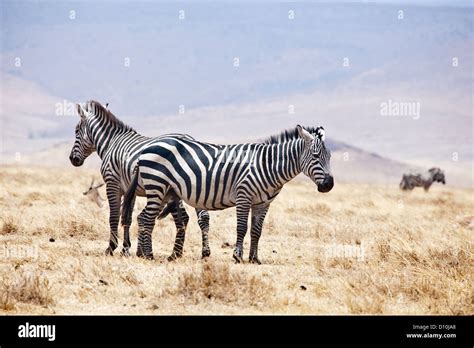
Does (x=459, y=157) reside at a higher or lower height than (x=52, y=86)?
lower

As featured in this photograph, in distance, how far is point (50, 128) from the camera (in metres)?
108

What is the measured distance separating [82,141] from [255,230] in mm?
3377

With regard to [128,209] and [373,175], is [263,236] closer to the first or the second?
[128,209]

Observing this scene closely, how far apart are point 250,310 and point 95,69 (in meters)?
116

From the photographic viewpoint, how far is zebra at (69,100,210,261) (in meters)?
12.4

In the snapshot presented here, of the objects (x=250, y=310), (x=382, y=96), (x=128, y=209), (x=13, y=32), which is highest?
(x=13, y=32)

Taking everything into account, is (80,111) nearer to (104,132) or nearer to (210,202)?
(104,132)

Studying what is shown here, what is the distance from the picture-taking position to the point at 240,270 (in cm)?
1048

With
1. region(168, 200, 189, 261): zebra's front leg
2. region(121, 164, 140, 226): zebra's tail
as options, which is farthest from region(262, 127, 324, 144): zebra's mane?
region(121, 164, 140, 226): zebra's tail

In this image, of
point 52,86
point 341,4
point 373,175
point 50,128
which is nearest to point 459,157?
point 373,175

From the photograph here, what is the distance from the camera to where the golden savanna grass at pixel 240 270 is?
8977 millimetres

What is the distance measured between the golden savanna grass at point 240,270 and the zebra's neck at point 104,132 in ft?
4.94

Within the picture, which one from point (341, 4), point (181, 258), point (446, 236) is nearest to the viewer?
point (181, 258)

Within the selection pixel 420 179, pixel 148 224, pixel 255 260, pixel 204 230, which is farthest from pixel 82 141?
pixel 420 179
